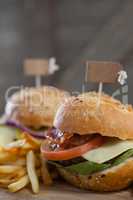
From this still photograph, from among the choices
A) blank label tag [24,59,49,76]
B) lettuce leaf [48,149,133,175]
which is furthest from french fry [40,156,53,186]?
blank label tag [24,59,49,76]

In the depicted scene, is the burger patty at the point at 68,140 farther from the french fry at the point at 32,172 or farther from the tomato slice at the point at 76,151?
the french fry at the point at 32,172

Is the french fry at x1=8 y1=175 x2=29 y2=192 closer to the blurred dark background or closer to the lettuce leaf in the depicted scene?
the lettuce leaf

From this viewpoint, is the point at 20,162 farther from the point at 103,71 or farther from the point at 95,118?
the point at 103,71

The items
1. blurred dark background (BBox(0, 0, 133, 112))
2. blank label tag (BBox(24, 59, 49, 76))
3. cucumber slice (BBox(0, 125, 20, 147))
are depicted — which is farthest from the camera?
blurred dark background (BBox(0, 0, 133, 112))

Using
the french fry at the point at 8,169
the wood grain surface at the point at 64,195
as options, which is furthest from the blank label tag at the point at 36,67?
the wood grain surface at the point at 64,195

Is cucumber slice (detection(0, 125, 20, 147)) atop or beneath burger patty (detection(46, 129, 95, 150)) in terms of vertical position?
beneath

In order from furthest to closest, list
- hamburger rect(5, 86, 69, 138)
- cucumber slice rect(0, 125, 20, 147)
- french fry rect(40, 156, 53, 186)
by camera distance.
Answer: hamburger rect(5, 86, 69, 138) < cucumber slice rect(0, 125, 20, 147) < french fry rect(40, 156, 53, 186)

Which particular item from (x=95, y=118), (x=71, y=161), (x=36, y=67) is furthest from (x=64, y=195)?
(x=36, y=67)

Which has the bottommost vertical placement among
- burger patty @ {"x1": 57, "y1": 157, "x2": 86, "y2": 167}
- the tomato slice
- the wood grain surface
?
the wood grain surface
